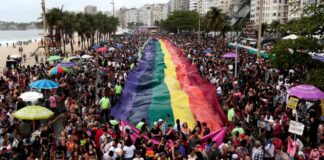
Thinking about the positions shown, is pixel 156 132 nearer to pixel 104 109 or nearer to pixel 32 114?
pixel 32 114

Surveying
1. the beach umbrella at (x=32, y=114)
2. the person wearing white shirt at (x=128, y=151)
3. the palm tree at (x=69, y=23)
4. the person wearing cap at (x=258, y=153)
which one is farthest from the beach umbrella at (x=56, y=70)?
the palm tree at (x=69, y=23)

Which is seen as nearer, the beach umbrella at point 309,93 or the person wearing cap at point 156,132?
the person wearing cap at point 156,132

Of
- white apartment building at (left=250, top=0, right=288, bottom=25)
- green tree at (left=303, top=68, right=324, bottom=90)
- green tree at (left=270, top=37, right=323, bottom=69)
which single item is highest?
white apartment building at (left=250, top=0, right=288, bottom=25)

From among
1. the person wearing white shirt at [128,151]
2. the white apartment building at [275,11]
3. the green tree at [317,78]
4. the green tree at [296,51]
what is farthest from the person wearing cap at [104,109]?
the white apartment building at [275,11]

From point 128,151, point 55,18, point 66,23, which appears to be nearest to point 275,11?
point 66,23

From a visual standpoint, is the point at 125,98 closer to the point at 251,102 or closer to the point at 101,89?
the point at 101,89

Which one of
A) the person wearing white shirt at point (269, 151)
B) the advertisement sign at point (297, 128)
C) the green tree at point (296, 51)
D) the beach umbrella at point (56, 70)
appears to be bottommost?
the person wearing white shirt at point (269, 151)

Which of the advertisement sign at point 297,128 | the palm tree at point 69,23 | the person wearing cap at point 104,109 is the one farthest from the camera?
the palm tree at point 69,23

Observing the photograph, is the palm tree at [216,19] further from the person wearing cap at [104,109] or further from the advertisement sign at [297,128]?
the advertisement sign at [297,128]

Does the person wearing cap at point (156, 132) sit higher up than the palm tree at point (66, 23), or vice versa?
the palm tree at point (66, 23)

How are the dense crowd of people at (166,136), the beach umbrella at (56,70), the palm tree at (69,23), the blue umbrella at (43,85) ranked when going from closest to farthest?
the dense crowd of people at (166,136), the blue umbrella at (43,85), the beach umbrella at (56,70), the palm tree at (69,23)

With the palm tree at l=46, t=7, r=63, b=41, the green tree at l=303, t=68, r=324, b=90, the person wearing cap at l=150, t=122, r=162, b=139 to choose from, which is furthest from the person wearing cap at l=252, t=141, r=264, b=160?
the palm tree at l=46, t=7, r=63, b=41

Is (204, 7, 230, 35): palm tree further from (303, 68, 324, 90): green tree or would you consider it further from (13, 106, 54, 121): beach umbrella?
(13, 106, 54, 121): beach umbrella

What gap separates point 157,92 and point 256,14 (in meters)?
102
